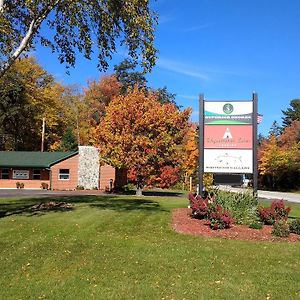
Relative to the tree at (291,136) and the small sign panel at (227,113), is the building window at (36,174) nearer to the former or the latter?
the small sign panel at (227,113)

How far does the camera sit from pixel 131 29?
16359 mm

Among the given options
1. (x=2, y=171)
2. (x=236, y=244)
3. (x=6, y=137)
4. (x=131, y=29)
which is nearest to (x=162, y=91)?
(x=6, y=137)

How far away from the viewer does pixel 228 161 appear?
58.9 ft

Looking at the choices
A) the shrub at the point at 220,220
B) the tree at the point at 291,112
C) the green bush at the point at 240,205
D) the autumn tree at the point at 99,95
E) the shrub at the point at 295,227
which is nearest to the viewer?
the shrub at the point at 295,227

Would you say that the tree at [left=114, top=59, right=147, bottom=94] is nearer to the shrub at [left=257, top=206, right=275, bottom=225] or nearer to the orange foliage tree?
the orange foliage tree

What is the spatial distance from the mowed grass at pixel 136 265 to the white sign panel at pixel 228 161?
4.54 m

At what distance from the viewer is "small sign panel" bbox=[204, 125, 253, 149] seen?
58.3ft

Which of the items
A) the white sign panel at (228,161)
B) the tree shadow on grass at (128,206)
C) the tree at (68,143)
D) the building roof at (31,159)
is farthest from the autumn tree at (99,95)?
the white sign panel at (228,161)

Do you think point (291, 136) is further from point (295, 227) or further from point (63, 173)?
point (295, 227)

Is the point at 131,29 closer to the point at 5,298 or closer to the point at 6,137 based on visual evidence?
the point at 5,298

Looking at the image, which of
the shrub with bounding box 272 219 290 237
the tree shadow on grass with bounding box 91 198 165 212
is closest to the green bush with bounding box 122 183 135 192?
the tree shadow on grass with bounding box 91 198 165 212

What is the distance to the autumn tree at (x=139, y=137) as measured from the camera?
127 ft

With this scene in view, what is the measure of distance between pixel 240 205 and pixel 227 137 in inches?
127

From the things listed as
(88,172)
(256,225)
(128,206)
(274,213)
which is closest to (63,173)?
(88,172)
